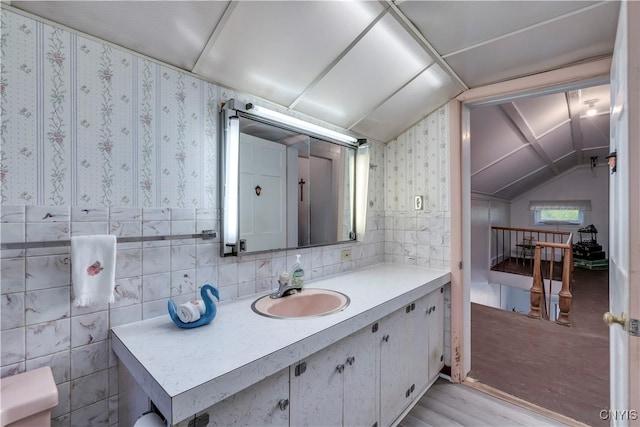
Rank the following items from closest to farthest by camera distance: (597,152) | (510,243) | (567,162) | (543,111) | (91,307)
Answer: (91,307), (543,111), (597,152), (567,162), (510,243)

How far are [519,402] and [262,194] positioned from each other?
2143 millimetres

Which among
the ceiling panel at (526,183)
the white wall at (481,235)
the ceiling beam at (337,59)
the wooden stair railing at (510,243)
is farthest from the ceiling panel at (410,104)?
the wooden stair railing at (510,243)

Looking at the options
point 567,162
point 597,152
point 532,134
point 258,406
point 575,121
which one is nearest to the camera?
point 258,406

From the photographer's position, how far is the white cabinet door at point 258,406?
853 mm

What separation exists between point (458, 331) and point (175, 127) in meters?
2.26

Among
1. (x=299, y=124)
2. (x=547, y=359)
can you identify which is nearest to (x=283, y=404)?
(x=299, y=124)

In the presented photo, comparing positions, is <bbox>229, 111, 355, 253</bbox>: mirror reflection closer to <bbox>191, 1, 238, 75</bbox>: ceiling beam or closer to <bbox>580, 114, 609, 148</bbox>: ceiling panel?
<bbox>191, 1, 238, 75</bbox>: ceiling beam

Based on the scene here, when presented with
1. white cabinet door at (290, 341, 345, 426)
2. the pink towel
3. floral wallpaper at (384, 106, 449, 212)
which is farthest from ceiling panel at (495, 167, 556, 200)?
the pink towel

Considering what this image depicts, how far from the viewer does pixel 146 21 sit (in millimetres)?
1059

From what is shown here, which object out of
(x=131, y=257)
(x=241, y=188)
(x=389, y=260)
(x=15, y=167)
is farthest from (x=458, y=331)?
(x=15, y=167)

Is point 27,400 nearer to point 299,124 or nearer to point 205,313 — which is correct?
point 205,313

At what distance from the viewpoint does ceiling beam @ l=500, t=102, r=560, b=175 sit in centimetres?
258

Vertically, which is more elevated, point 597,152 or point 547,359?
point 597,152

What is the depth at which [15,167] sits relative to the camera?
0.91 metres
